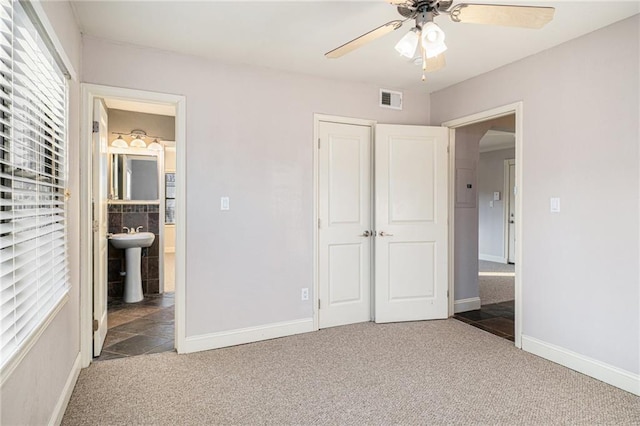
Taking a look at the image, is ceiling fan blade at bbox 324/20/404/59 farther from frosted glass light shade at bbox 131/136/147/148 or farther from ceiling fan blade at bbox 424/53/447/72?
frosted glass light shade at bbox 131/136/147/148

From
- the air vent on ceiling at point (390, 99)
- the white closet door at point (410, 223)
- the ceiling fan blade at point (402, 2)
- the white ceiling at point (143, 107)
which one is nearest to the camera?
the ceiling fan blade at point (402, 2)

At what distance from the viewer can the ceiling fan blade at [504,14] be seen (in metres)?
1.70

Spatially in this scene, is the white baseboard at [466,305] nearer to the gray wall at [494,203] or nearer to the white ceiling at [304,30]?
the white ceiling at [304,30]

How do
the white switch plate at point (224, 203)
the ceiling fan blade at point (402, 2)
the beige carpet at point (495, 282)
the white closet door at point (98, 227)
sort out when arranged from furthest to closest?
the beige carpet at point (495, 282) < the white switch plate at point (224, 203) < the white closet door at point (98, 227) < the ceiling fan blade at point (402, 2)

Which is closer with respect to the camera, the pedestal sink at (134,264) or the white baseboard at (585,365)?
the white baseboard at (585,365)

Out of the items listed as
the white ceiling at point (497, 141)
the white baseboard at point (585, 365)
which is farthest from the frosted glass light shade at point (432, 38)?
the white ceiling at point (497, 141)

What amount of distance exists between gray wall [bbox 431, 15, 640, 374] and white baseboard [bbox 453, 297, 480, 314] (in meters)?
1.08

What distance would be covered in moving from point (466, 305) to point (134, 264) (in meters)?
4.01

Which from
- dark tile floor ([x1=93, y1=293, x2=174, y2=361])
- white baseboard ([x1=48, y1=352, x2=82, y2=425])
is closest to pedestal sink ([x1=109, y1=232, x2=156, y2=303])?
dark tile floor ([x1=93, y1=293, x2=174, y2=361])

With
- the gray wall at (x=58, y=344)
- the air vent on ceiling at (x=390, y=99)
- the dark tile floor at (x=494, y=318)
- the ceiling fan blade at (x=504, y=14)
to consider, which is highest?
the air vent on ceiling at (x=390, y=99)

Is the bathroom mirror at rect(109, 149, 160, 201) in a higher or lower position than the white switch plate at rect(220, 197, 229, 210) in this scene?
higher

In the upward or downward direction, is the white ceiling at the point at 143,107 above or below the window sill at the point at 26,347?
above

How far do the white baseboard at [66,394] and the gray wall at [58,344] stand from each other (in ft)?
0.10

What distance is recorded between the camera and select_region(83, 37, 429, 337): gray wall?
119 inches
